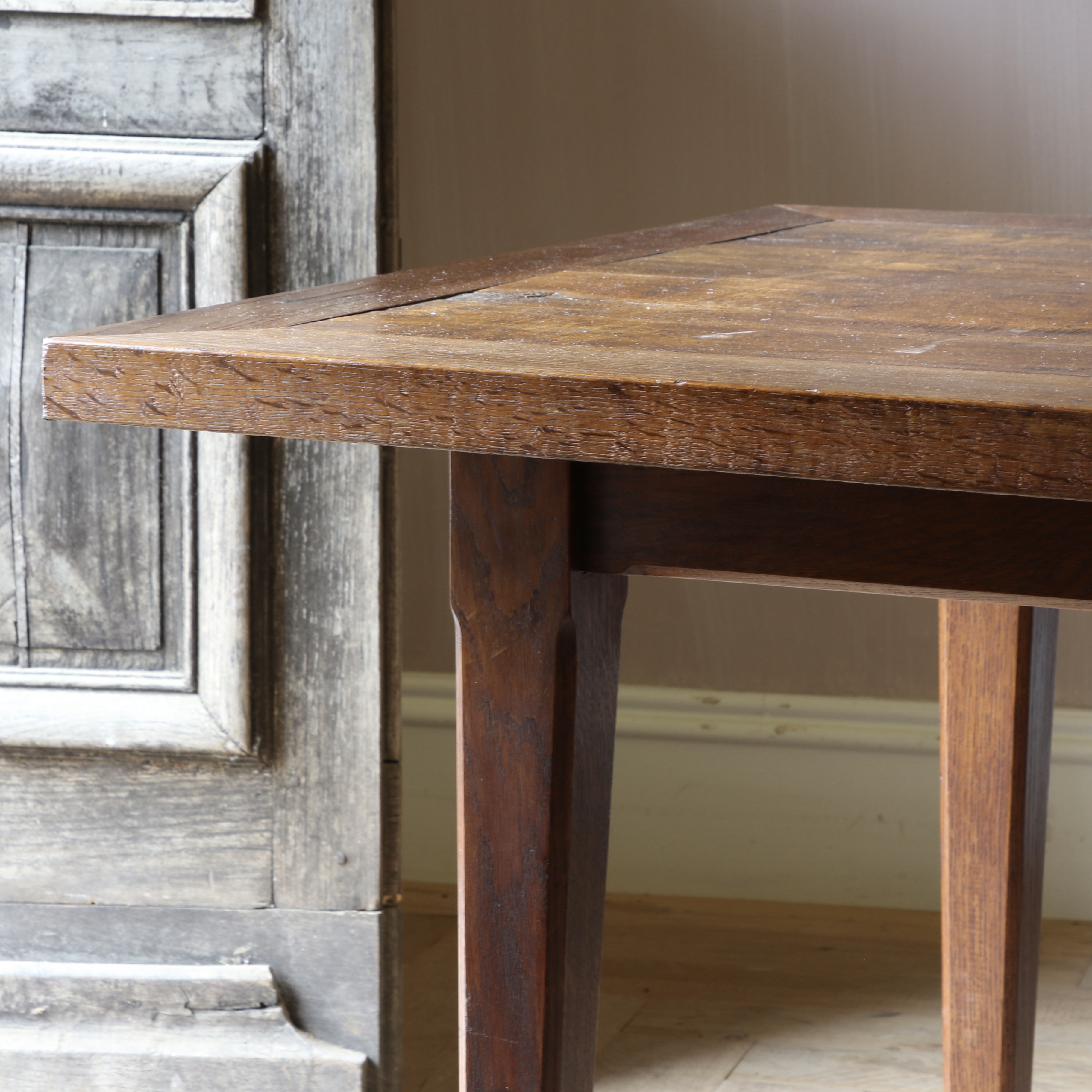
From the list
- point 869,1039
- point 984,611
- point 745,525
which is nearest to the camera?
point 745,525

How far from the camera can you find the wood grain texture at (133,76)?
1.04 m

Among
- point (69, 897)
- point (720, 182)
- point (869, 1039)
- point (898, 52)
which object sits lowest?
point (869, 1039)

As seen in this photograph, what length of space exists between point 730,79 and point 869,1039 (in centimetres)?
93

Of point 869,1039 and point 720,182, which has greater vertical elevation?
point 720,182

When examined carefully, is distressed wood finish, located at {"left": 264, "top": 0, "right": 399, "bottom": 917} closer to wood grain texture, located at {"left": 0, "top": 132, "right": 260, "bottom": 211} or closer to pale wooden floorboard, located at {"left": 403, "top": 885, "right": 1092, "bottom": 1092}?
wood grain texture, located at {"left": 0, "top": 132, "right": 260, "bottom": 211}

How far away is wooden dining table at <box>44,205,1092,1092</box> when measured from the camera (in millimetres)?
411

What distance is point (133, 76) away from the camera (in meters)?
1.04

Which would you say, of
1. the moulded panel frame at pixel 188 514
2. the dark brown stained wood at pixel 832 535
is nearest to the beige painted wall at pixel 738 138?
the moulded panel frame at pixel 188 514

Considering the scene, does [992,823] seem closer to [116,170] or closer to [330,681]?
[330,681]

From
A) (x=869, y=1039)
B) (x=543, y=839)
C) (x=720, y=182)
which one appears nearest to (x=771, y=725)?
(x=869, y=1039)

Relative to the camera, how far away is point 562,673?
54 centimetres

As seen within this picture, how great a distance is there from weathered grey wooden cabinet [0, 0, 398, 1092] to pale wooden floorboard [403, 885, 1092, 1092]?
0.77ft

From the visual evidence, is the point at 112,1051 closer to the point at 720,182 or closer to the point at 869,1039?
the point at 869,1039

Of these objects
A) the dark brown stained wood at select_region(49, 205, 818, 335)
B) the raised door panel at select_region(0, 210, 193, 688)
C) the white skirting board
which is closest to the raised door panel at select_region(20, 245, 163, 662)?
the raised door panel at select_region(0, 210, 193, 688)
